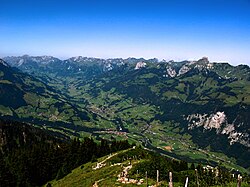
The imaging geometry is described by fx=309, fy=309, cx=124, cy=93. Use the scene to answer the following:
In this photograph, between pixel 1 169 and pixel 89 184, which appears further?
pixel 1 169

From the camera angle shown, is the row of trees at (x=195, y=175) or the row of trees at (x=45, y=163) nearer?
the row of trees at (x=195, y=175)

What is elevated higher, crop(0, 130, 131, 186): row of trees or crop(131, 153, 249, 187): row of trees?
crop(131, 153, 249, 187): row of trees

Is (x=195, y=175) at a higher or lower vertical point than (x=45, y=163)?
higher

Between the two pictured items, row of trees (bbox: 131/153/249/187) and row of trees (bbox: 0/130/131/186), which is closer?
row of trees (bbox: 131/153/249/187)

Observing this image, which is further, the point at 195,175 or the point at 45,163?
the point at 45,163

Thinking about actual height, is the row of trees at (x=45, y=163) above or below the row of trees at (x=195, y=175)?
below

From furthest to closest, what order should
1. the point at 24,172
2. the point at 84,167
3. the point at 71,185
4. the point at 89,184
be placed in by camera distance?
1. the point at 24,172
2. the point at 84,167
3. the point at 71,185
4. the point at 89,184

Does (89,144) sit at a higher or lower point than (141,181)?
lower

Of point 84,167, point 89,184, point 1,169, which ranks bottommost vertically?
point 1,169

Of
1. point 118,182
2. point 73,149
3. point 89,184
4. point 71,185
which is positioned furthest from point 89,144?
point 118,182

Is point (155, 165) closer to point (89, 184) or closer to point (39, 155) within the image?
point (89, 184)

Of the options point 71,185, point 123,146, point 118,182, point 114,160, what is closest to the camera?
point 118,182
